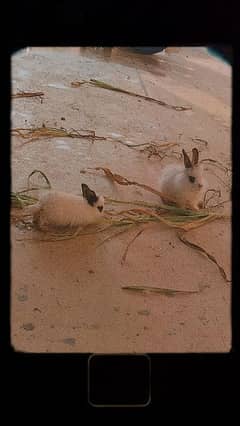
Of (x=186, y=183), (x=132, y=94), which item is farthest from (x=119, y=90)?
(x=186, y=183)

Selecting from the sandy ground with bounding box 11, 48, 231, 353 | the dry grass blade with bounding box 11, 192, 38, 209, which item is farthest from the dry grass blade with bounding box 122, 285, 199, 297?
the dry grass blade with bounding box 11, 192, 38, 209

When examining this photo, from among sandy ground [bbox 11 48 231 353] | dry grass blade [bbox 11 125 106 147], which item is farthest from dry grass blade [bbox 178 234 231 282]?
dry grass blade [bbox 11 125 106 147]

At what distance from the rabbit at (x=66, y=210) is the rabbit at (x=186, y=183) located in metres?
0.07

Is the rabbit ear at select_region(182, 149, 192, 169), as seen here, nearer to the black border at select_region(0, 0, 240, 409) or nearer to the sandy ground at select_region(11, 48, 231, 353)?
the sandy ground at select_region(11, 48, 231, 353)

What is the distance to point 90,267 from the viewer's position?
2.46 feet

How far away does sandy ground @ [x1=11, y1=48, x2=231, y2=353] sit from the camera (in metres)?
0.74

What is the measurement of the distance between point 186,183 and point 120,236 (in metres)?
0.09

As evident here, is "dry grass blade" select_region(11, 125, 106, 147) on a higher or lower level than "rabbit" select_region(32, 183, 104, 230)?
higher

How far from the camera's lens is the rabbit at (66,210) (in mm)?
756

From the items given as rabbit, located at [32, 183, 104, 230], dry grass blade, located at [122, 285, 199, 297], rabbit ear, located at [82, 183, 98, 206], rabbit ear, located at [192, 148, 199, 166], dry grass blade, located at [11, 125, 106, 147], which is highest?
dry grass blade, located at [11, 125, 106, 147]

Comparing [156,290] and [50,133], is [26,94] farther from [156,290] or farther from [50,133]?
[156,290]

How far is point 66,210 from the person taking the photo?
763 millimetres
